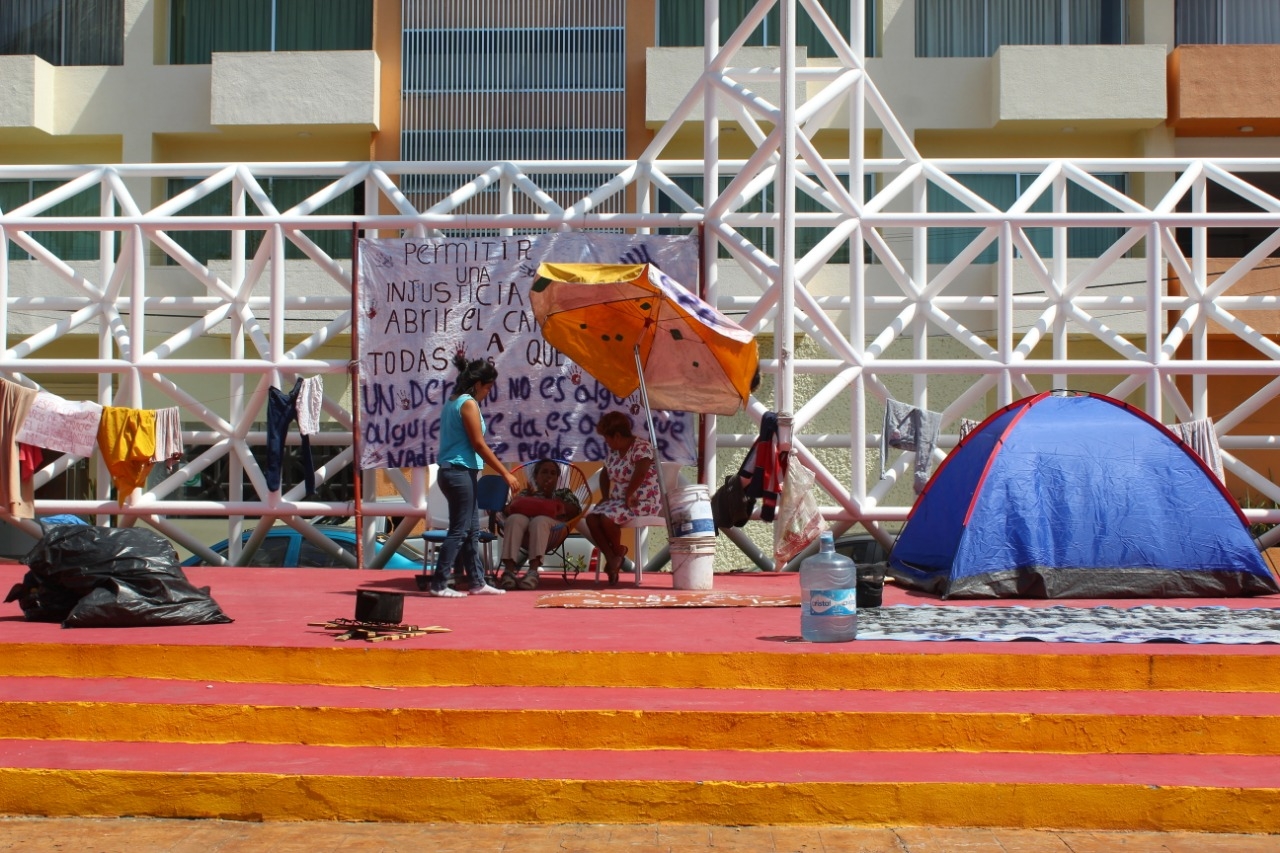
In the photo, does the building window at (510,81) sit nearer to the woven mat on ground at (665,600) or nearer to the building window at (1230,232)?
the building window at (1230,232)

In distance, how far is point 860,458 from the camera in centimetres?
1251

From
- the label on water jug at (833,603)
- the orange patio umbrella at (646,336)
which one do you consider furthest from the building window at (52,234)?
the label on water jug at (833,603)

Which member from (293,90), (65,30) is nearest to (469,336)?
A: (293,90)

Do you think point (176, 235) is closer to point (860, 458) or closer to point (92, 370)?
point (92, 370)

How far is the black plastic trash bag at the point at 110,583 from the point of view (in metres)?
8.27

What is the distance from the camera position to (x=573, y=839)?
5.91 metres

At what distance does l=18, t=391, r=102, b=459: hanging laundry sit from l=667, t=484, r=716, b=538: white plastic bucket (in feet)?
19.0

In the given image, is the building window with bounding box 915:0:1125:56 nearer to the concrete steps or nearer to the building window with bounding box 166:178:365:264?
the building window with bounding box 166:178:365:264

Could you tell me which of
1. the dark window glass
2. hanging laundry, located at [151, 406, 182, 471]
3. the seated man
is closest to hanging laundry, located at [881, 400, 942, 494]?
the seated man

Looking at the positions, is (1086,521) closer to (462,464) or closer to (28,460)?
(462,464)

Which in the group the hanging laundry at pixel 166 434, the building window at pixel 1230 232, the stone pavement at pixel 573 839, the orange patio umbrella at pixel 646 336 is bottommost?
the stone pavement at pixel 573 839

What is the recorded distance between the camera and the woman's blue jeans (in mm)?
9828

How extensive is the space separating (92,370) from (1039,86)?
1776cm

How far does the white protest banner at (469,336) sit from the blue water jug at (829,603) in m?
4.66
